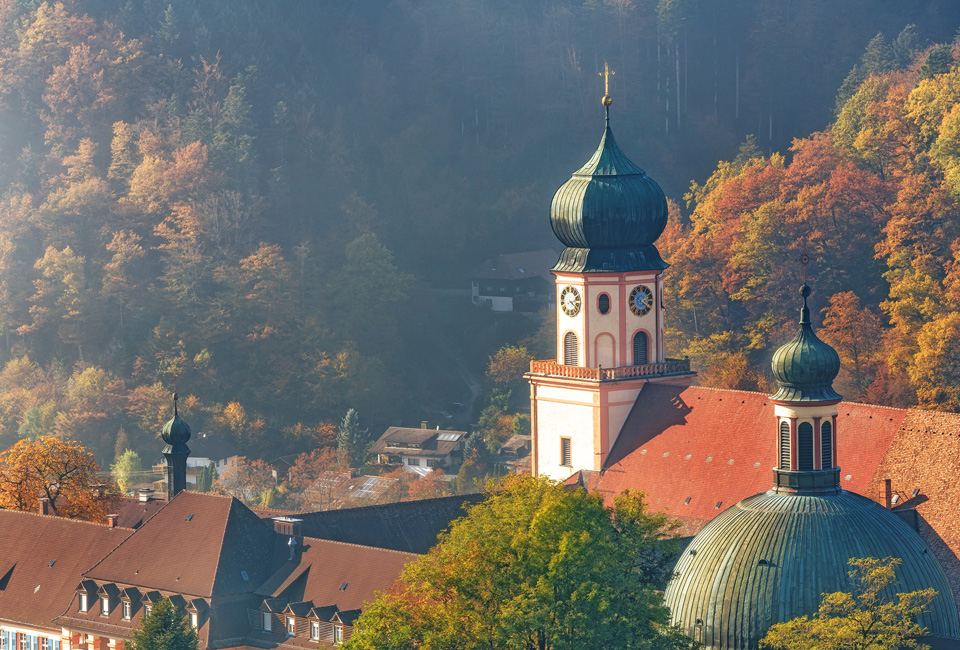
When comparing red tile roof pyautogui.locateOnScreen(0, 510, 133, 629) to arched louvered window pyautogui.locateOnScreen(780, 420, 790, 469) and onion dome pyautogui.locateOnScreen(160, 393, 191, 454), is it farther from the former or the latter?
arched louvered window pyautogui.locateOnScreen(780, 420, 790, 469)

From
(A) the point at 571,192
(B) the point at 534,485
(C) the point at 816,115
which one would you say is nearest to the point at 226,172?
(C) the point at 816,115

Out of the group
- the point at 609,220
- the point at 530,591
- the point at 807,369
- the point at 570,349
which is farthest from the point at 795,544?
the point at 609,220

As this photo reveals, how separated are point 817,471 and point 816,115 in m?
101

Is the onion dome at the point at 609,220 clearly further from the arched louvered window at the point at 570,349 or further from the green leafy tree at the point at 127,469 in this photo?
the green leafy tree at the point at 127,469

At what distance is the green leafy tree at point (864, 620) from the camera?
56906 mm

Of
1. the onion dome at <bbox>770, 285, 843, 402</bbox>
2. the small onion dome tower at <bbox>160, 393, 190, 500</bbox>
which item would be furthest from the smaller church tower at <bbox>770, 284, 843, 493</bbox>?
the small onion dome tower at <bbox>160, 393, 190, 500</bbox>

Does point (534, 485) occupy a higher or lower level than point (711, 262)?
lower

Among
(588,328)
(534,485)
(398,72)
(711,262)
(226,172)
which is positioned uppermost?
(398,72)

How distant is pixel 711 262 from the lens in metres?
122

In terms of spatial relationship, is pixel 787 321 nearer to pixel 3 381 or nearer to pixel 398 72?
pixel 3 381

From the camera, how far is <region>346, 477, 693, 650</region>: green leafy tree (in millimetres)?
59188

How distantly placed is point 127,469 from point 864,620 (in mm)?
73743

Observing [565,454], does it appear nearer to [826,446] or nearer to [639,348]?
[639,348]

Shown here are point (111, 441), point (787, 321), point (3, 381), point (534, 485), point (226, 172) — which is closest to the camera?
point (534, 485)
